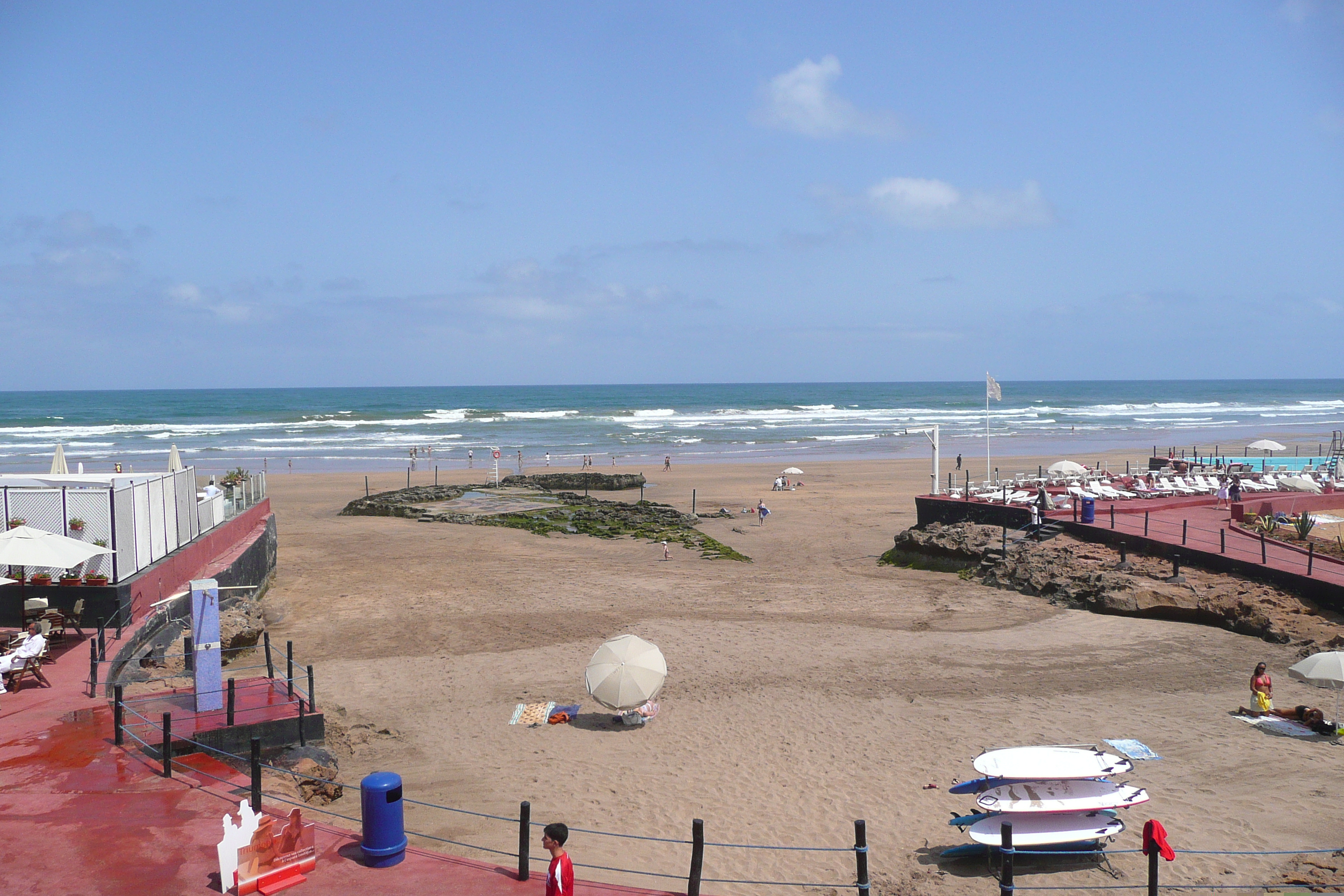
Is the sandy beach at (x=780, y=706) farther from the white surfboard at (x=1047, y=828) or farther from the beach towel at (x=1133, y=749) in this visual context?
the white surfboard at (x=1047, y=828)

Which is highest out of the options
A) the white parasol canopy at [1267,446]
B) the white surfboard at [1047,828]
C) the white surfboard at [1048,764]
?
the white parasol canopy at [1267,446]

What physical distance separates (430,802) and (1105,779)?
7678 mm

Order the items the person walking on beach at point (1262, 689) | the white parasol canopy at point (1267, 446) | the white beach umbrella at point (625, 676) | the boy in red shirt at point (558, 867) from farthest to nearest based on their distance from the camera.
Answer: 1. the white parasol canopy at point (1267, 446)
2. the person walking on beach at point (1262, 689)
3. the white beach umbrella at point (625, 676)
4. the boy in red shirt at point (558, 867)

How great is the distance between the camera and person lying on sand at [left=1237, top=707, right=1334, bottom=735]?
41.2 ft

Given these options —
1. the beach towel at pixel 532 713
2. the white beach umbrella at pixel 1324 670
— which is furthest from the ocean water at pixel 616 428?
the white beach umbrella at pixel 1324 670

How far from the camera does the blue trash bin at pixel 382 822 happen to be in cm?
760

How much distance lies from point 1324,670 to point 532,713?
36.5 feet

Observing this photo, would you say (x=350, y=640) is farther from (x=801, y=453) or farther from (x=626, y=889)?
(x=801, y=453)

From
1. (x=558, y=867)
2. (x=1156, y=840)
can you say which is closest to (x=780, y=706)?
(x=1156, y=840)

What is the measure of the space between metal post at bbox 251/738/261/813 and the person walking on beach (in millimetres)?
13299

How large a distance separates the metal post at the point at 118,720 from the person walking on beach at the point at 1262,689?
49.3 feet

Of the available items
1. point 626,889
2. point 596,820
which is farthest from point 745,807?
point 626,889

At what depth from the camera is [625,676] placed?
515 inches

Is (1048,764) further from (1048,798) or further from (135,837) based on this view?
(135,837)
